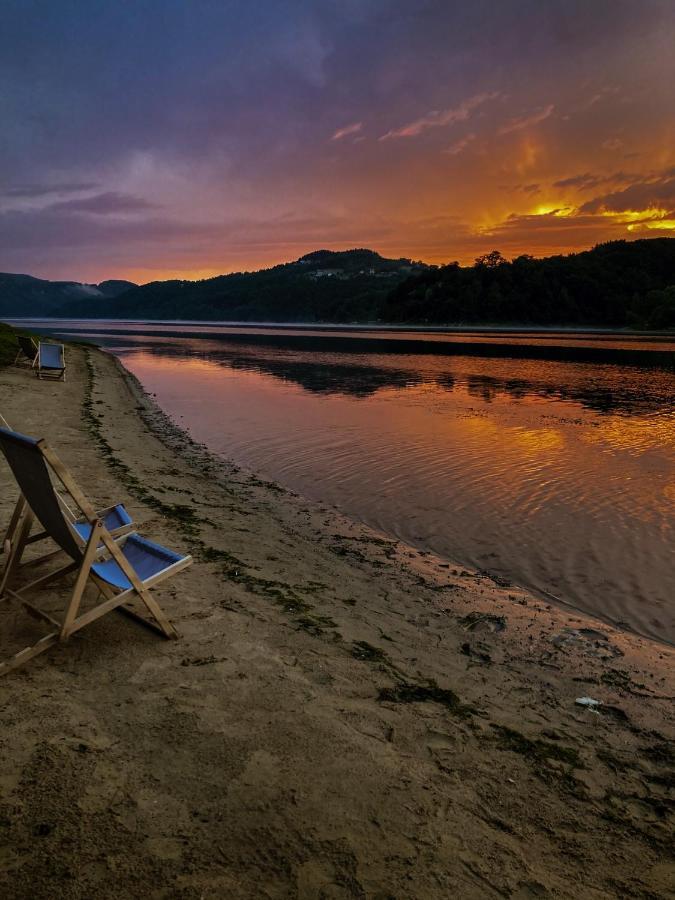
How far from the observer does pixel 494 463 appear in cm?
1302

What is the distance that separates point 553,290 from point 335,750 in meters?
146

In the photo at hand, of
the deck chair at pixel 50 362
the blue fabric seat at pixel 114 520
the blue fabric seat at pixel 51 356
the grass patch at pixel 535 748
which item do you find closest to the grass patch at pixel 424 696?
the grass patch at pixel 535 748

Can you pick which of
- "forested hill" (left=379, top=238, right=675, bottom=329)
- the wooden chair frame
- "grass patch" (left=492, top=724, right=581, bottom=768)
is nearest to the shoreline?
"grass patch" (left=492, top=724, right=581, bottom=768)

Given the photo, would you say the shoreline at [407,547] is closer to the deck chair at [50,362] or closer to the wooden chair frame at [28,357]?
the deck chair at [50,362]

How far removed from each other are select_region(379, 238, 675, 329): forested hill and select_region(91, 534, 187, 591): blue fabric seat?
122633 mm

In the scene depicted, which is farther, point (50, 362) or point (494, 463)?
point (50, 362)

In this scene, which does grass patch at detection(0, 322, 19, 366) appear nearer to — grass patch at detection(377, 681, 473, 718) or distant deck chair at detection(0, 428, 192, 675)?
distant deck chair at detection(0, 428, 192, 675)

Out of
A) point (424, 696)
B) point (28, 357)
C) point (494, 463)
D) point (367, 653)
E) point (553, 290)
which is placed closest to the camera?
point (424, 696)

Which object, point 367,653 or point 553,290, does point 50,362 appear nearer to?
point 367,653

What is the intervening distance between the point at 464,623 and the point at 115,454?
8727 millimetres

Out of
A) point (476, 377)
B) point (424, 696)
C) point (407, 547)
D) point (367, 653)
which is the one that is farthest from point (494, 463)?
point (476, 377)

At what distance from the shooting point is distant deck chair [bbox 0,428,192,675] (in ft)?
12.0

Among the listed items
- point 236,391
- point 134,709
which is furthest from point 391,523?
point 236,391

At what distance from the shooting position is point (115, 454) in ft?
38.2
